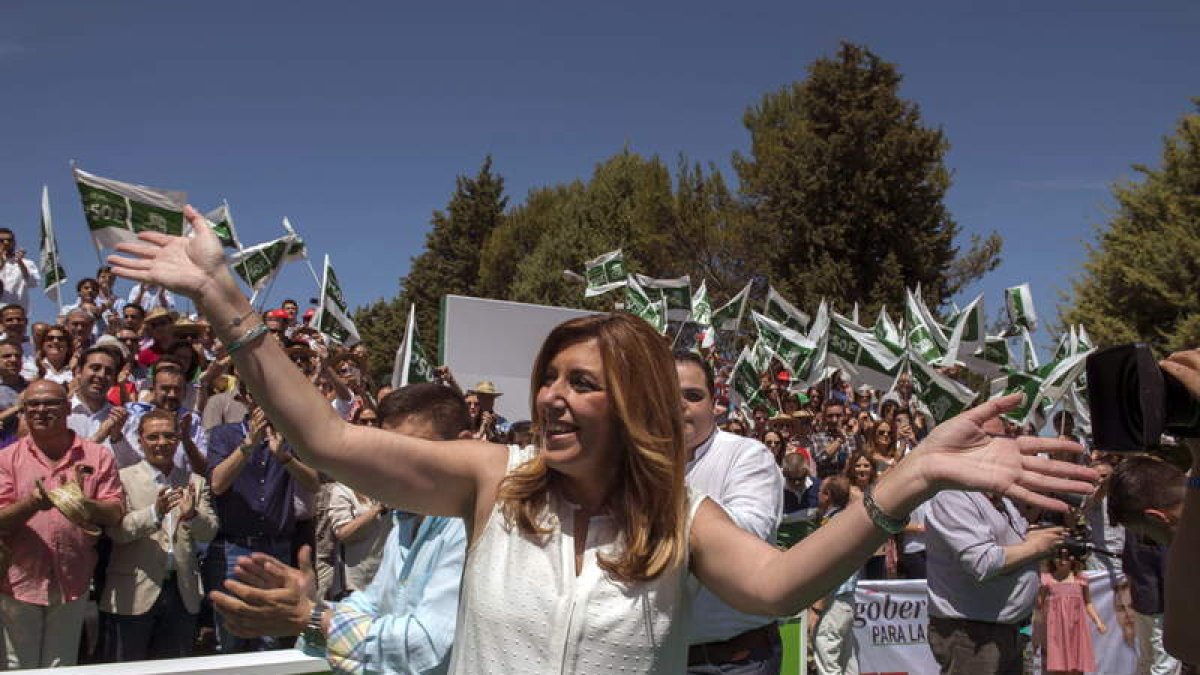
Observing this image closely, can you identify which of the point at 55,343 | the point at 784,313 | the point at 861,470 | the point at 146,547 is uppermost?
the point at 784,313

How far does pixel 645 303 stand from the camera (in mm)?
18281

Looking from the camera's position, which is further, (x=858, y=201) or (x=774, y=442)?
(x=858, y=201)

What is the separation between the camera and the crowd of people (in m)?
2.37

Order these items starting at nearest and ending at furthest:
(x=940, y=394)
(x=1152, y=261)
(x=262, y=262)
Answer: (x=262, y=262) → (x=940, y=394) → (x=1152, y=261)

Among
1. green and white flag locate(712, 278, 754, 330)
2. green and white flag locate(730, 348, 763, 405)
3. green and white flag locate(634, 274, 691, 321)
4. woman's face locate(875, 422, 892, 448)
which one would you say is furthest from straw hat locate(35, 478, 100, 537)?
green and white flag locate(712, 278, 754, 330)

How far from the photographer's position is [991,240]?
37.6 m

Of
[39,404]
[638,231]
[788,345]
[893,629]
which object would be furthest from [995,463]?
[638,231]

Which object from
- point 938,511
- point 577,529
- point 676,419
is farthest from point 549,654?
point 938,511

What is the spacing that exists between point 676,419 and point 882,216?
3506 cm

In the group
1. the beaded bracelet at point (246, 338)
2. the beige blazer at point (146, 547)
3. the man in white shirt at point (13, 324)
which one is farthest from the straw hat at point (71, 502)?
the beaded bracelet at point (246, 338)

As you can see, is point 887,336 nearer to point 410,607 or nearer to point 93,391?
point 93,391

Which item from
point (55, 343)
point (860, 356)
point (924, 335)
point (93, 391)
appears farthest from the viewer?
point (924, 335)

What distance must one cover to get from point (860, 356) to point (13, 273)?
12030 mm

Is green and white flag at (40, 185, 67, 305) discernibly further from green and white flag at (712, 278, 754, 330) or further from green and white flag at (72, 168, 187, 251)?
green and white flag at (712, 278, 754, 330)
